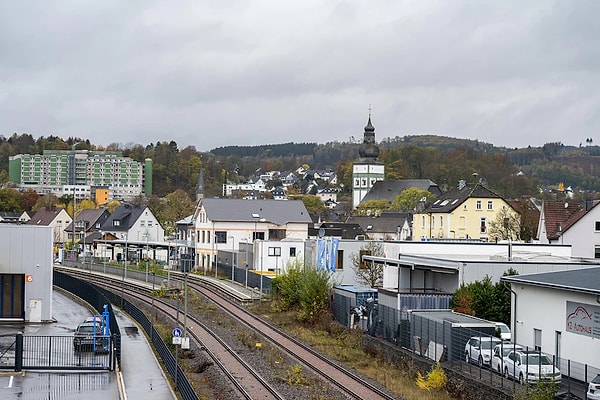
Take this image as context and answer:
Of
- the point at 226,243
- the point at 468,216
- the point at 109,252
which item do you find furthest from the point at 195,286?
the point at 109,252

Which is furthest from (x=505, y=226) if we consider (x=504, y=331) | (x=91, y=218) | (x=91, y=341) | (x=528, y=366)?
(x=91, y=218)

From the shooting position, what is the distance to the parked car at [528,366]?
78.5ft

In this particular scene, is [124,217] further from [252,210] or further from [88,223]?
[252,210]

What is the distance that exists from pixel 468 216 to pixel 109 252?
4050cm

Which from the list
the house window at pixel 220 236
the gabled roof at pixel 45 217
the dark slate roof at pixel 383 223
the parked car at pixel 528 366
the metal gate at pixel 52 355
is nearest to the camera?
the parked car at pixel 528 366

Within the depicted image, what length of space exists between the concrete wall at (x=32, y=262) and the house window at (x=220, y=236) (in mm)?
35986

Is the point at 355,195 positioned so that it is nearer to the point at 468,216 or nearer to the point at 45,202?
the point at 45,202

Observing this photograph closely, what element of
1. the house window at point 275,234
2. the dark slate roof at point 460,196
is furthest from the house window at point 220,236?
the dark slate roof at point 460,196

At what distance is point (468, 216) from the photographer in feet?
282

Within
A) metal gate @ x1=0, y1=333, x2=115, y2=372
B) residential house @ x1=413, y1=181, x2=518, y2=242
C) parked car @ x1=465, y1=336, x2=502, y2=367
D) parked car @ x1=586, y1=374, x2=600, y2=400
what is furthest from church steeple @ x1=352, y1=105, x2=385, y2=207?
parked car @ x1=586, y1=374, x2=600, y2=400

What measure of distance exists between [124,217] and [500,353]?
295 ft

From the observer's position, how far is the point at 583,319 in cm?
2692

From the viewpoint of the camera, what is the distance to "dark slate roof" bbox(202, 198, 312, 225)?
261 feet

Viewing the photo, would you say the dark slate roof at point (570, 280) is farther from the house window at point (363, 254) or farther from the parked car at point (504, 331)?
the house window at point (363, 254)
